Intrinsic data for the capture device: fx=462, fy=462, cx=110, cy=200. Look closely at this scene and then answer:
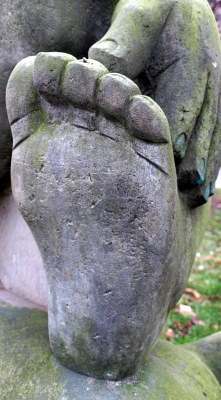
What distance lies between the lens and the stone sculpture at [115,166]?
2.06 ft

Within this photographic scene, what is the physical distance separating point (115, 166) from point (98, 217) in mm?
78

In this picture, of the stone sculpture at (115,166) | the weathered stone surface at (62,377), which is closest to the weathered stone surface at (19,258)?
the weathered stone surface at (62,377)

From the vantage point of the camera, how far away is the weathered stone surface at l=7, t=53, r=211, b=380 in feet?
2.07

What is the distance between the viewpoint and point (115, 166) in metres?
0.63

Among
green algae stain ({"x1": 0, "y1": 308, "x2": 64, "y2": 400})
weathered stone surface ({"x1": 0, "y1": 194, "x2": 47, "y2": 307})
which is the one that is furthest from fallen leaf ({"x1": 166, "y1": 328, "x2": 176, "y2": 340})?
green algae stain ({"x1": 0, "y1": 308, "x2": 64, "y2": 400})

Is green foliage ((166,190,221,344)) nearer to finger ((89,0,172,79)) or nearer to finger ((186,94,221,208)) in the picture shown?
finger ((186,94,221,208))

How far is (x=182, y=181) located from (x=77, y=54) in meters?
0.35

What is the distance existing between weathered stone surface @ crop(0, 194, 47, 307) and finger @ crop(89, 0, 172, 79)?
509 millimetres

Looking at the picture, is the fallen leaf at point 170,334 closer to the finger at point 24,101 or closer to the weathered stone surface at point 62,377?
the weathered stone surface at point 62,377

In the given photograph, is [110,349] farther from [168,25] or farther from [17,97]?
[168,25]

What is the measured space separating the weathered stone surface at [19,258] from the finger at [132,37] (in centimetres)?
51

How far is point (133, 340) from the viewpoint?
2.36 ft

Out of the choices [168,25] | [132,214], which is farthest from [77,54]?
[132,214]

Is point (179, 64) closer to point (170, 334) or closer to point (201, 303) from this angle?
point (170, 334)
